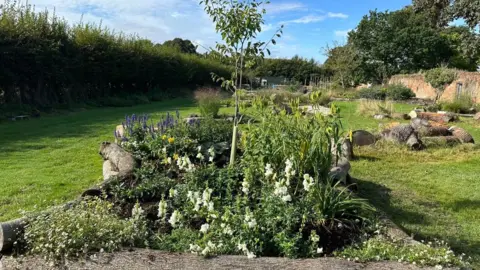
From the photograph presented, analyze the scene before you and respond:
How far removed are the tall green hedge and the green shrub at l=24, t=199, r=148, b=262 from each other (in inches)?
446

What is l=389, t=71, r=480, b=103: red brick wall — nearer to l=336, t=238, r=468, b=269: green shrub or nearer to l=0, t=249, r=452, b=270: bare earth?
l=336, t=238, r=468, b=269: green shrub

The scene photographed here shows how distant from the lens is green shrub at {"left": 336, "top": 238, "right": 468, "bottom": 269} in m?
2.47

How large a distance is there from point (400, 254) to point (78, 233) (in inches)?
80.8

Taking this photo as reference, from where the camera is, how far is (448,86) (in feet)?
72.3

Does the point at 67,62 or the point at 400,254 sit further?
the point at 67,62

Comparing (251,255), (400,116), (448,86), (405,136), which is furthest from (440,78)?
(251,255)

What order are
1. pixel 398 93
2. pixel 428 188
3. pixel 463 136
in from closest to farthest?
pixel 428 188 < pixel 463 136 < pixel 398 93

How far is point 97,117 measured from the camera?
12859 mm

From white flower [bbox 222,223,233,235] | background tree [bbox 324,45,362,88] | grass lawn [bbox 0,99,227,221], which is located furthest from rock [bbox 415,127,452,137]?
background tree [bbox 324,45,362,88]

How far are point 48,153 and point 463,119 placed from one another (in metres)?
12.6

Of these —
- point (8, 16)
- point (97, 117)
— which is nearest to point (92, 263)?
point (97, 117)

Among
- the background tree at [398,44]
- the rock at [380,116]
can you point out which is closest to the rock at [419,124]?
the rock at [380,116]

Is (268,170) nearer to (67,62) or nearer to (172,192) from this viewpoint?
(172,192)

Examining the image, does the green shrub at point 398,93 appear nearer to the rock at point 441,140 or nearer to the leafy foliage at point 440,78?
the leafy foliage at point 440,78
